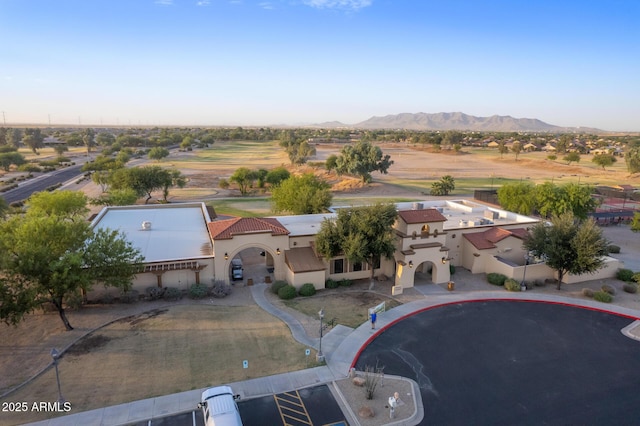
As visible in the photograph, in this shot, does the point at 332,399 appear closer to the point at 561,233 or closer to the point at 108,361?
the point at 108,361

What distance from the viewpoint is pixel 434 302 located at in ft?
92.6

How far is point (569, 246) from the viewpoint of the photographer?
30281 mm

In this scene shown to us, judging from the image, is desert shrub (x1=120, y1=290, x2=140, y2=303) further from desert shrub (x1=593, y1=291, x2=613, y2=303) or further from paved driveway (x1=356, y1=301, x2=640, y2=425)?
desert shrub (x1=593, y1=291, x2=613, y2=303)

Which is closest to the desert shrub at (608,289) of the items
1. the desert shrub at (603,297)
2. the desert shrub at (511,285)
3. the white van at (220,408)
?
the desert shrub at (603,297)

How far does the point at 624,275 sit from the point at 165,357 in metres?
35.1

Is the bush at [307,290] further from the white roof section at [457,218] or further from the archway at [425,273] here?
the archway at [425,273]

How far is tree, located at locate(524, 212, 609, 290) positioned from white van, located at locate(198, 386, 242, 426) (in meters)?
25.8

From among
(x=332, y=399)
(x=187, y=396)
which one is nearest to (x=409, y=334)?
(x=332, y=399)

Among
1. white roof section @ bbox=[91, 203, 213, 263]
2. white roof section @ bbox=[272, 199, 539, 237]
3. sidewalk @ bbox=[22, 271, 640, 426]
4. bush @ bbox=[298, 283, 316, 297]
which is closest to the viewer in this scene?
sidewalk @ bbox=[22, 271, 640, 426]

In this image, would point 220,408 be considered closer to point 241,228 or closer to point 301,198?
point 241,228

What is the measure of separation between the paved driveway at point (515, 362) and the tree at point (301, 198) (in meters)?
21.4

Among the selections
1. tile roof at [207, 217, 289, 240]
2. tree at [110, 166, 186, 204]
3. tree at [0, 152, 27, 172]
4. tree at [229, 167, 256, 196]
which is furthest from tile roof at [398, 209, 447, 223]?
tree at [0, 152, 27, 172]

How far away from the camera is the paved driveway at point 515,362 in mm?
17766

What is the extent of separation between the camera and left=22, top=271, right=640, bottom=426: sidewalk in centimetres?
1669
